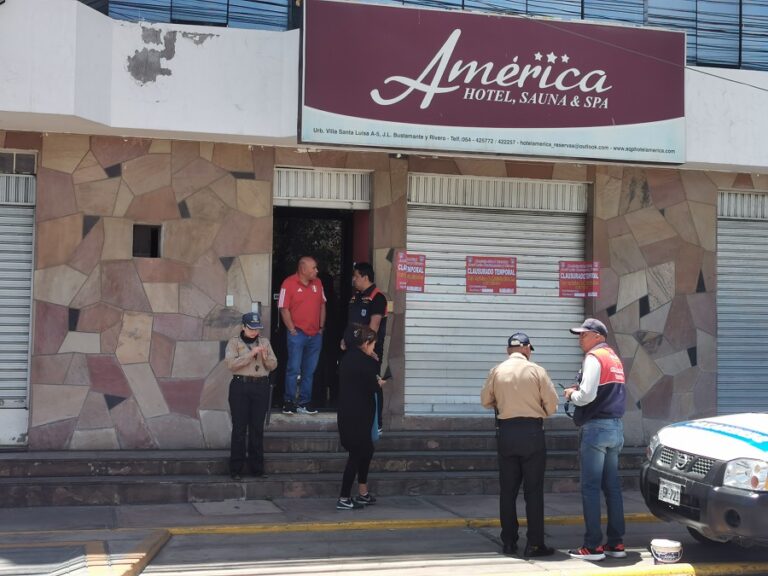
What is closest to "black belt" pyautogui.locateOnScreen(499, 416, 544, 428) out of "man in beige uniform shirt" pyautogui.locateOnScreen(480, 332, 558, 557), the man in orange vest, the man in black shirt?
"man in beige uniform shirt" pyautogui.locateOnScreen(480, 332, 558, 557)

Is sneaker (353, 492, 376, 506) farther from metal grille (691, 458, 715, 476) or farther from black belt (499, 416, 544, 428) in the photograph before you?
metal grille (691, 458, 715, 476)

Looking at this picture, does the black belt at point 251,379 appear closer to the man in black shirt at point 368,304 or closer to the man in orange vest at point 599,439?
the man in black shirt at point 368,304

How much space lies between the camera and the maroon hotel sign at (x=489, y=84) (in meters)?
10.9

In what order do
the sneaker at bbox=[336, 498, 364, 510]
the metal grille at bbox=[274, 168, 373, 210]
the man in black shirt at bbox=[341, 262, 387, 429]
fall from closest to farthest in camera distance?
the sneaker at bbox=[336, 498, 364, 510] → the man in black shirt at bbox=[341, 262, 387, 429] → the metal grille at bbox=[274, 168, 373, 210]

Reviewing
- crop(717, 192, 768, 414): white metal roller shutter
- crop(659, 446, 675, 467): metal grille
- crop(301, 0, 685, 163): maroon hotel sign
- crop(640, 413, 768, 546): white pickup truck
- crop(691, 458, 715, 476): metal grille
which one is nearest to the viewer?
crop(640, 413, 768, 546): white pickup truck

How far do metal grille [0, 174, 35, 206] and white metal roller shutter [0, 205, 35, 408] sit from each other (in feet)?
0.25

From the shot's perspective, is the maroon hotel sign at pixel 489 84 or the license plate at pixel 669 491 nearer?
the license plate at pixel 669 491

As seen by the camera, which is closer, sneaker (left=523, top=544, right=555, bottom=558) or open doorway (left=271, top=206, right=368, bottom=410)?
sneaker (left=523, top=544, right=555, bottom=558)

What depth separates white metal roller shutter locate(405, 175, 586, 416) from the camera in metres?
12.5

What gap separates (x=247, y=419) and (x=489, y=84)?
15.5ft

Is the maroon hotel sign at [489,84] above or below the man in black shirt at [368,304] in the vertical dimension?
above

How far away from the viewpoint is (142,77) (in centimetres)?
1098

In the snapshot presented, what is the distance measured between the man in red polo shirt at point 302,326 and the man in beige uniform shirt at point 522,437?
401cm

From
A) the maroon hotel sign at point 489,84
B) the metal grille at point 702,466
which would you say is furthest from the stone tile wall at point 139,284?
the metal grille at point 702,466
